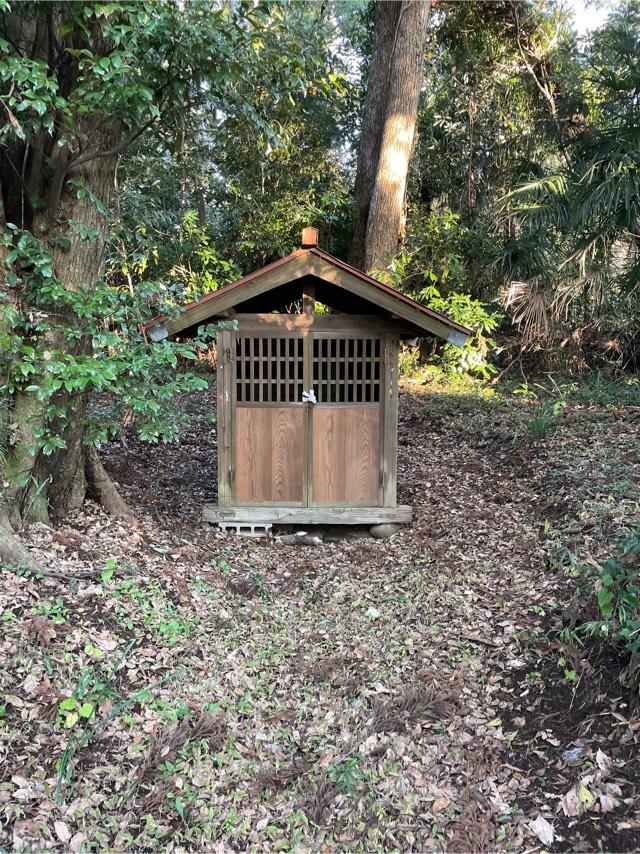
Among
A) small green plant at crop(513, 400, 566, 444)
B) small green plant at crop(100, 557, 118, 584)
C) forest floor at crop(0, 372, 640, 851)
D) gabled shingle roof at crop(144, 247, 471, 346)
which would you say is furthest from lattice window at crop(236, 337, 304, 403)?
small green plant at crop(513, 400, 566, 444)

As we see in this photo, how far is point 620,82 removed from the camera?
8.49 metres

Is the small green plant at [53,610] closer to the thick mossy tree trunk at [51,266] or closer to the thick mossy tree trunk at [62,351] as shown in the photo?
the thick mossy tree trunk at [51,266]

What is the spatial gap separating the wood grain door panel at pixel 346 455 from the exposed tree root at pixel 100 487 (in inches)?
78.5

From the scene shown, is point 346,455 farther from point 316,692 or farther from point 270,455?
point 316,692

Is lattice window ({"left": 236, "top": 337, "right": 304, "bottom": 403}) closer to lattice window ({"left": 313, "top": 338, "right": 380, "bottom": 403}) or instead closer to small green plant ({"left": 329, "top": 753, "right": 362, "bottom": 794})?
lattice window ({"left": 313, "top": 338, "right": 380, "bottom": 403})

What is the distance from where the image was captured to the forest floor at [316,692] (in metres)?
3.33

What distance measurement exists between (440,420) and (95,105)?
295 inches

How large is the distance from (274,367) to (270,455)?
36.5 inches

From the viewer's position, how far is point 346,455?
715cm

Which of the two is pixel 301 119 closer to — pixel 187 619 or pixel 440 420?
pixel 440 420

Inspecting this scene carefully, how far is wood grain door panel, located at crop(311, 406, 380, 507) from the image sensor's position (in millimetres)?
7102

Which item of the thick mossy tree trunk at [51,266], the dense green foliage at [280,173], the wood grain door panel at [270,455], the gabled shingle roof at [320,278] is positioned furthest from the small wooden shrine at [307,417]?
the thick mossy tree trunk at [51,266]

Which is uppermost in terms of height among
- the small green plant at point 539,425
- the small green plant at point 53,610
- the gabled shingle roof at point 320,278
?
the gabled shingle roof at point 320,278

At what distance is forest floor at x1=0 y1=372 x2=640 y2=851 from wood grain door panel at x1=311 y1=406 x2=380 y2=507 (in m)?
0.54
